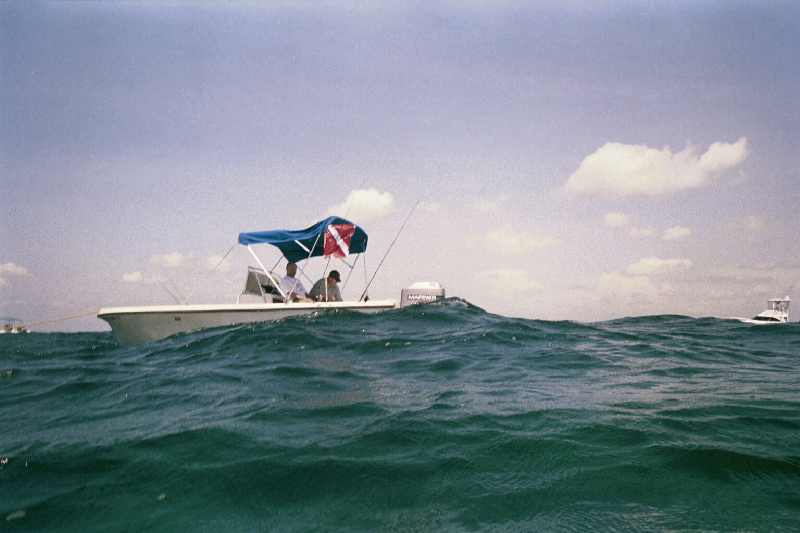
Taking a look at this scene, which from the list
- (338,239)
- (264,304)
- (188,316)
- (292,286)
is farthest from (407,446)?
(338,239)

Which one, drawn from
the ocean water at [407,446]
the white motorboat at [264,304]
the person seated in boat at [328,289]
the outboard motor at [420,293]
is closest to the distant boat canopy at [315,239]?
the white motorboat at [264,304]

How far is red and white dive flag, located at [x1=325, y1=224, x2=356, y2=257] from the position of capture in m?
12.5

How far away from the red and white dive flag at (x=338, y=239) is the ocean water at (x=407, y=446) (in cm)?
630

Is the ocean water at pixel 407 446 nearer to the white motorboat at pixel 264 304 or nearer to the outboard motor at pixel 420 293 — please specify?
the white motorboat at pixel 264 304

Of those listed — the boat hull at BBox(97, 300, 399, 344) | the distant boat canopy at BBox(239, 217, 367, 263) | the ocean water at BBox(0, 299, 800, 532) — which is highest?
the distant boat canopy at BBox(239, 217, 367, 263)

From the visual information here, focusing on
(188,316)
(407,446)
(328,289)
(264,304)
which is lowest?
(407,446)

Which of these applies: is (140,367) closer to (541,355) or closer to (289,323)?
(289,323)

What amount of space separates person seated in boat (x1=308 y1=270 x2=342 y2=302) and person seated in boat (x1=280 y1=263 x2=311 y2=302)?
0.30m

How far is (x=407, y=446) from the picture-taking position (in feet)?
10.5

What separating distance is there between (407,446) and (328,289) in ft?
30.9

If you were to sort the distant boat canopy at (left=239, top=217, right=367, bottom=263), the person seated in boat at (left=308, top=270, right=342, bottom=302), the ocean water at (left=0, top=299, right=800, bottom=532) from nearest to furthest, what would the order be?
the ocean water at (left=0, top=299, right=800, bottom=532) < the distant boat canopy at (left=239, top=217, right=367, bottom=263) < the person seated in boat at (left=308, top=270, right=342, bottom=302)

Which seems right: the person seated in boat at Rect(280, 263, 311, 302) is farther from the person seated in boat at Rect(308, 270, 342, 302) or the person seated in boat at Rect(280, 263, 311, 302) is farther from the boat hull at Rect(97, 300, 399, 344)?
the boat hull at Rect(97, 300, 399, 344)

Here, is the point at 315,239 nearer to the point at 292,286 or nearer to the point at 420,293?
the point at 292,286

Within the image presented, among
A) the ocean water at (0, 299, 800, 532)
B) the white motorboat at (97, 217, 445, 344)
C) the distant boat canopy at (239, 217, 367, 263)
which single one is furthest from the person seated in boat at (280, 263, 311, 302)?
the ocean water at (0, 299, 800, 532)
